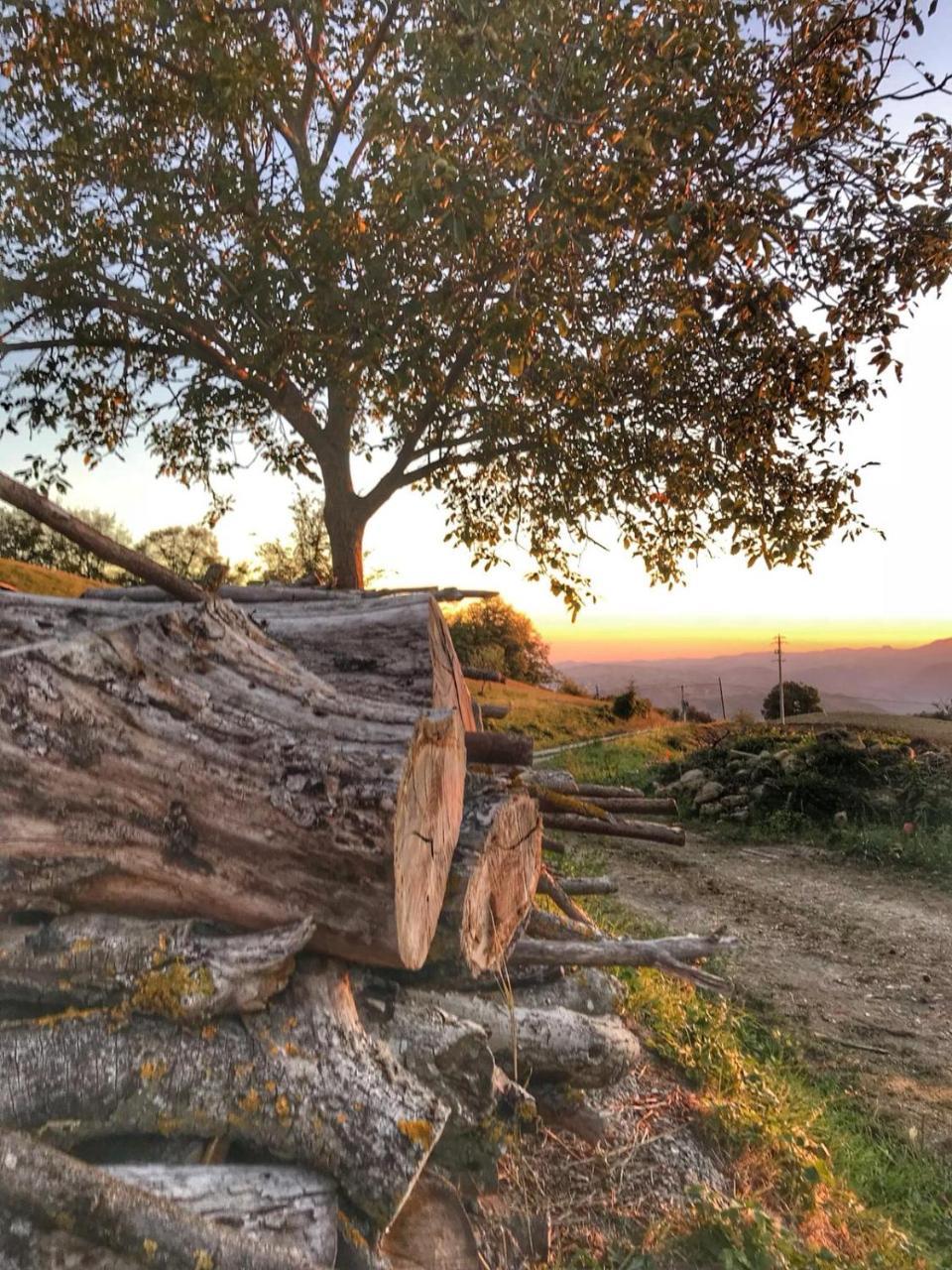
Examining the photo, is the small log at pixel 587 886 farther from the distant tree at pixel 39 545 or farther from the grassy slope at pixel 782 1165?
the distant tree at pixel 39 545

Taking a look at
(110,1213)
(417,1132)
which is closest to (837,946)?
(417,1132)

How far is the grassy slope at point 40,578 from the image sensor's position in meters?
30.8

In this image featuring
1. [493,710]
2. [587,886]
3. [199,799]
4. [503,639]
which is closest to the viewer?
[199,799]

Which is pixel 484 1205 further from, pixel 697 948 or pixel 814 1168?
pixel 697 948

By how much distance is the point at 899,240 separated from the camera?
1038 cm

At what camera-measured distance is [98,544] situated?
5277mm

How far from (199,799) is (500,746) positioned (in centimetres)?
212

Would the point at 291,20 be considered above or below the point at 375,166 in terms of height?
above

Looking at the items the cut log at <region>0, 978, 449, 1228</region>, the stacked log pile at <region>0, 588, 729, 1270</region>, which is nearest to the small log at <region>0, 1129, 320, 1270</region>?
the stacked log pile at <region>0, 588, 729, 1270</region>

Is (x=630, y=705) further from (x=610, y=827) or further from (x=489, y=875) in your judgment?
(x=489, y=875)

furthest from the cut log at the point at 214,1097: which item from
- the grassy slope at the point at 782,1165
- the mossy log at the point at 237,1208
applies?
the grassy slope at the point at 782,1165

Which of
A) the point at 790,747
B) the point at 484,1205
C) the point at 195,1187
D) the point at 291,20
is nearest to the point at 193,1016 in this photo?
the point at 195,1187

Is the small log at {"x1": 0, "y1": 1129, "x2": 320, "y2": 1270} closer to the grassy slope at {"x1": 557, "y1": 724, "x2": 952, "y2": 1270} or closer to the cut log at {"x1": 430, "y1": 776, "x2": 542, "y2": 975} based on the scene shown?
the cut log at {"x1": 430, "y1": 776, "x2": 542, "y2": 975}

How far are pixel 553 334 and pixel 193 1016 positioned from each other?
A: 10.3 meters
